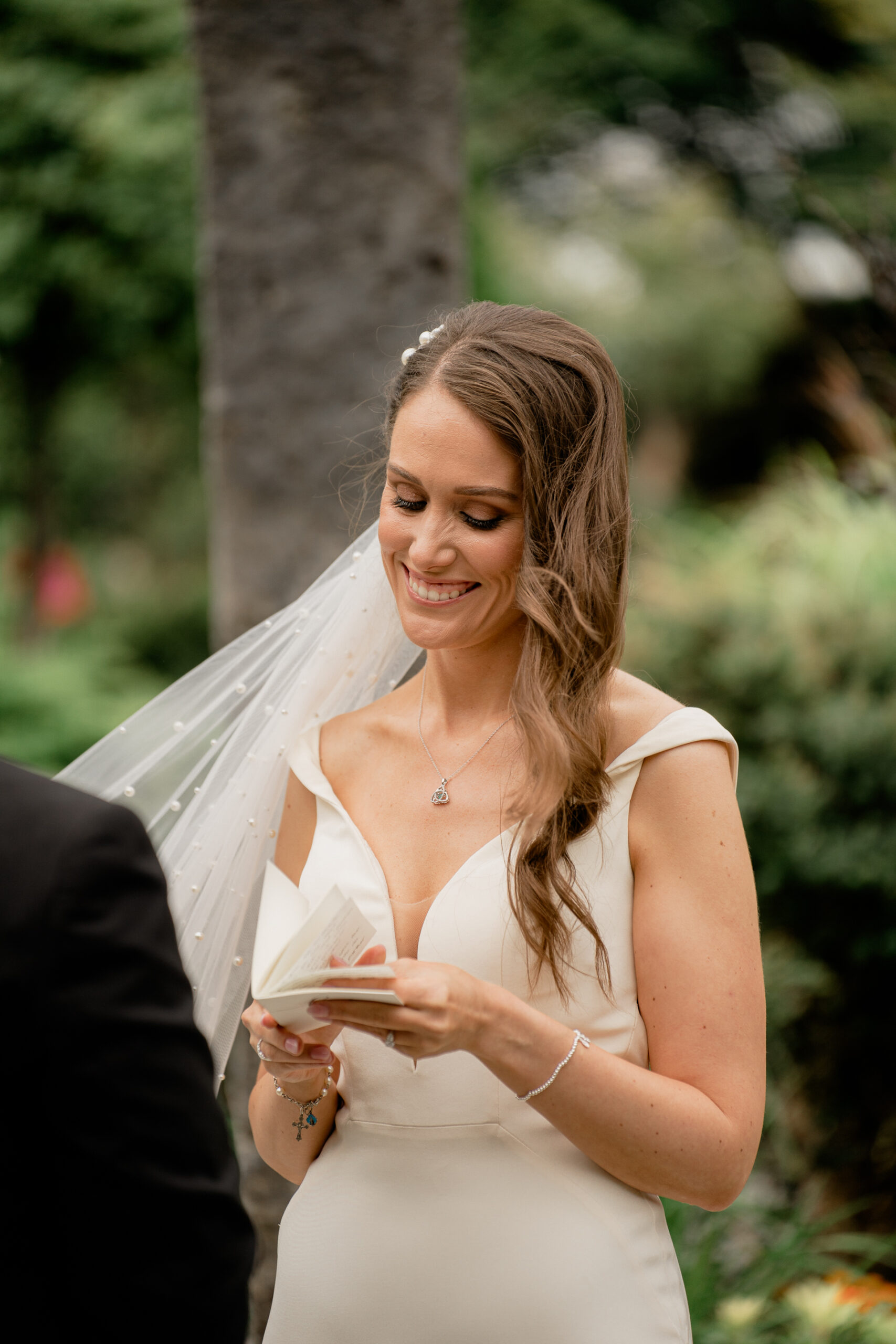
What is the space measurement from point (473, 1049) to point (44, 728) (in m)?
6.16

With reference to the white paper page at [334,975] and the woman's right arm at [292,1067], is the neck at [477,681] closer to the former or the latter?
the woman's right arm at [292,1067]

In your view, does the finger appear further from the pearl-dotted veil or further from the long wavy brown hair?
the pearl-dotted veil

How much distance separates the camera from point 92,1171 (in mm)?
1121

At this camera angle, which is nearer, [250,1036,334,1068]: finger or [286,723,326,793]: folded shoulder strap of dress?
[250,1036,334,1068]: finger

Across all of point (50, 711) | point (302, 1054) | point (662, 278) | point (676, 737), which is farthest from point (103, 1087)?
point (662, 278)

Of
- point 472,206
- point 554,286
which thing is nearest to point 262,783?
point 472,206

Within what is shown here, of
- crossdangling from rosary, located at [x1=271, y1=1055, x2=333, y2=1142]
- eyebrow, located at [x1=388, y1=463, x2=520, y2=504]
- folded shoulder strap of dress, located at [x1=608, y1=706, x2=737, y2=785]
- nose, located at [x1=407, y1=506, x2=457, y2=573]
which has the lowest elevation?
crossdangling from rosary, located at [x1=271, y1=1055, x2=333, y2=1142]

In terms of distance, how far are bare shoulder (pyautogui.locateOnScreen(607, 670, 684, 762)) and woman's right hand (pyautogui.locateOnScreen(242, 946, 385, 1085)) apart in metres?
0.55

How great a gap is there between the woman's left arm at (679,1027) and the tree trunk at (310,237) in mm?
1736

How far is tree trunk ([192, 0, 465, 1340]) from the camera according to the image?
10.7ft

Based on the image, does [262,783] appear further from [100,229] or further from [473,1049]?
[100,229]

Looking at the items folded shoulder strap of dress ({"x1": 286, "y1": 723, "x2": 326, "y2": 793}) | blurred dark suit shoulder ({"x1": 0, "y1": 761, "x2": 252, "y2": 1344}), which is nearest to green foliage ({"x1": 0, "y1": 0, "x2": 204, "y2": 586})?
folded shoulder strap of dress ({"x1": 286, "y1": 723, "x2": 326, "y2": 793})

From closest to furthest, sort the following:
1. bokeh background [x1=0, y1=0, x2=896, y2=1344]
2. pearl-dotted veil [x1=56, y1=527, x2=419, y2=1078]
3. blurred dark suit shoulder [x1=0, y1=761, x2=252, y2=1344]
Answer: blurred dark suit shoulder [x1=0, y1=761, x2=252, y2=1344], pearl-dotted veil [x1=56, y1=527, x2=419, y2=1078], bokeh background [x1=0, y1=0, x2=896, y2=1344]

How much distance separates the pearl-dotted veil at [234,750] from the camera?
2324 millimetres
